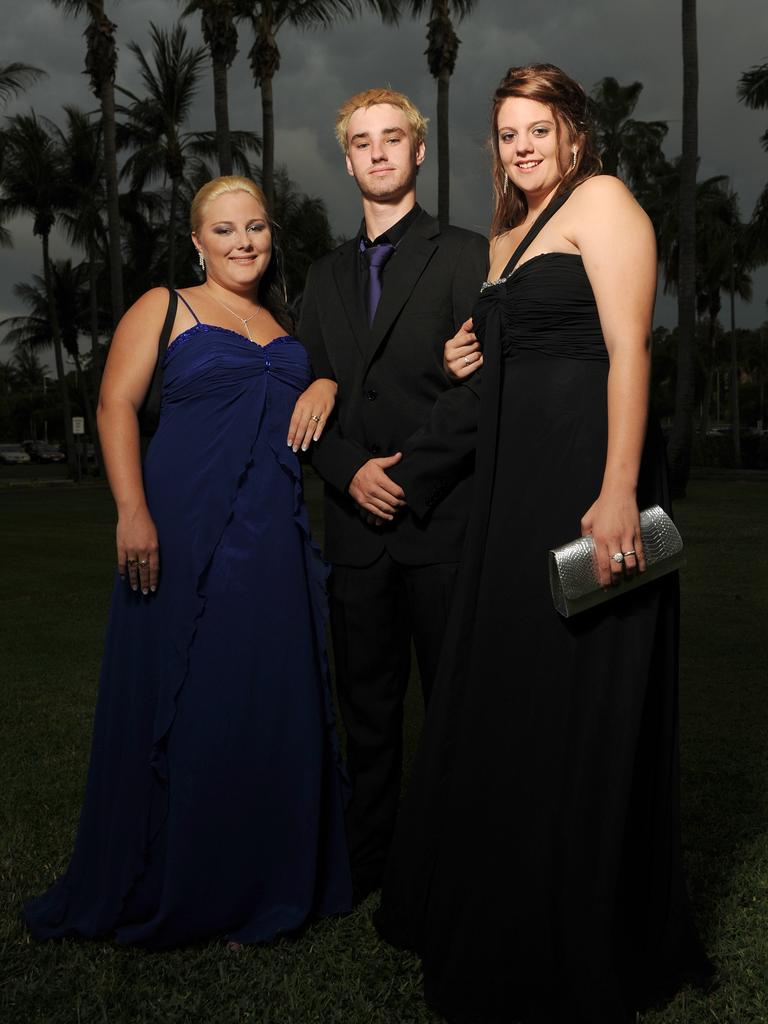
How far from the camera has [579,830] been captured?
2.93m

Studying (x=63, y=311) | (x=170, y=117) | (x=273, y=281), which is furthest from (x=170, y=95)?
(x=273, y=281)

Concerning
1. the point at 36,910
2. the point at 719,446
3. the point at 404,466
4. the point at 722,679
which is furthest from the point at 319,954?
the point at 719,446

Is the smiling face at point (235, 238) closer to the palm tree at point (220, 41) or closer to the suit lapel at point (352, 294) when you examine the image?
the suit lapel at point (352, 294)

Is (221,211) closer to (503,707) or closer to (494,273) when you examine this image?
(494,273)

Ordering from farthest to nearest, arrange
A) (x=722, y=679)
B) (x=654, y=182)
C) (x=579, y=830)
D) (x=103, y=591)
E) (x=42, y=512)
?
1. (x=654, y=182)
2. (x=42, y=512)
3. (x=103, y=591)
4. (x=722, y=679)
5. (x=579, y=830)

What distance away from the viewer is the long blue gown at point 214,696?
3.50 m

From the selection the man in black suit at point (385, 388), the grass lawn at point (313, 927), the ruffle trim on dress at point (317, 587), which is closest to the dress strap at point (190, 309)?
the man in black suit at point (385, 388)

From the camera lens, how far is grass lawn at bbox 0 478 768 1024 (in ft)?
10.3

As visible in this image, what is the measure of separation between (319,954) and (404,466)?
4.83ft

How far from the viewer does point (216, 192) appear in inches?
145

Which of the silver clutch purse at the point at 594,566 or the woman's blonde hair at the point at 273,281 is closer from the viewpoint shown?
the silver clutch purse at the point at 594,566

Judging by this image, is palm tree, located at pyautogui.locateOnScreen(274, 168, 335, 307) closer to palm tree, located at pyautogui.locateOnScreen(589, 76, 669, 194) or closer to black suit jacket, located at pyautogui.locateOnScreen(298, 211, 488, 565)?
palm tree, located at pyautogui.locateOnScreen(589, 76, 669, 194)

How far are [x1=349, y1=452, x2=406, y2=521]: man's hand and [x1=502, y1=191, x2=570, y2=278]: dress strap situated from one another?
68cm

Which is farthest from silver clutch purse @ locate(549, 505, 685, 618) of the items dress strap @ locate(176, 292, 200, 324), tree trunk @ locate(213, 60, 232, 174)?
tree trunk @ locate(213, 60, 232, 174)
